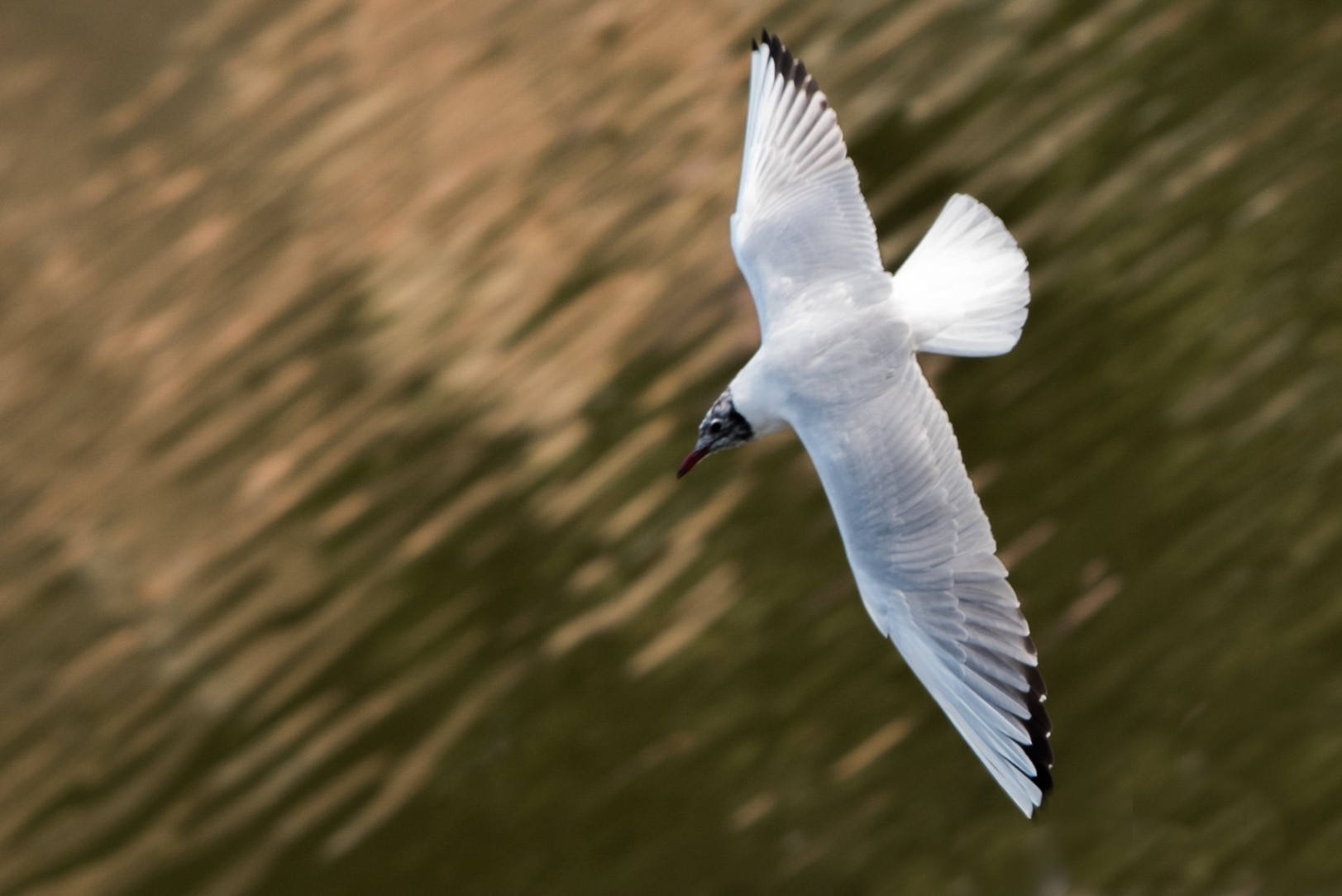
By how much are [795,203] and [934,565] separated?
4.31ft

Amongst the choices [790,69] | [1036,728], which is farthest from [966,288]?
[1036,728]

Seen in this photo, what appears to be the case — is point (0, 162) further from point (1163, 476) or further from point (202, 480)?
point (1163, 476)

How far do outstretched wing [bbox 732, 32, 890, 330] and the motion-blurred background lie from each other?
1.62 m

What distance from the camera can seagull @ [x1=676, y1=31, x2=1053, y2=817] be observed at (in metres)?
4.55

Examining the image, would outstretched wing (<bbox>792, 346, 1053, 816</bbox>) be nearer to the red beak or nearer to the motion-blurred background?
the red beak

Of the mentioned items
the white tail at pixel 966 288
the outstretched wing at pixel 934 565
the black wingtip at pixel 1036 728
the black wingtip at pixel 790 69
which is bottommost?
the black wingtip at pixel 1036 728

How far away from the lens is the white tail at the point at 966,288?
16.4 feet

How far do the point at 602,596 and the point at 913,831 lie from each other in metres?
1.78

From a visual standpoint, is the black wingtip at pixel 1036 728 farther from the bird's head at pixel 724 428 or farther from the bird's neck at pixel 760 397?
the bird's head at pixel 724 428

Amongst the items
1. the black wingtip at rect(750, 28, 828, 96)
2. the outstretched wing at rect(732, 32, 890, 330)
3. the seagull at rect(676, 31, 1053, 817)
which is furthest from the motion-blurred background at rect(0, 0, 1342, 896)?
the black wingtip at rect(750, 28, 828, 96)

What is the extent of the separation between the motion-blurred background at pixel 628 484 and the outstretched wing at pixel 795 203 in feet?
5.31

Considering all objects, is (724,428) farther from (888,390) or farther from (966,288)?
(966,288)

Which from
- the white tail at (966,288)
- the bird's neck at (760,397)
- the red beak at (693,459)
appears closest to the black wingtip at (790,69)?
the white tail at (966,288)

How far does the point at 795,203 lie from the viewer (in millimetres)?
5414
